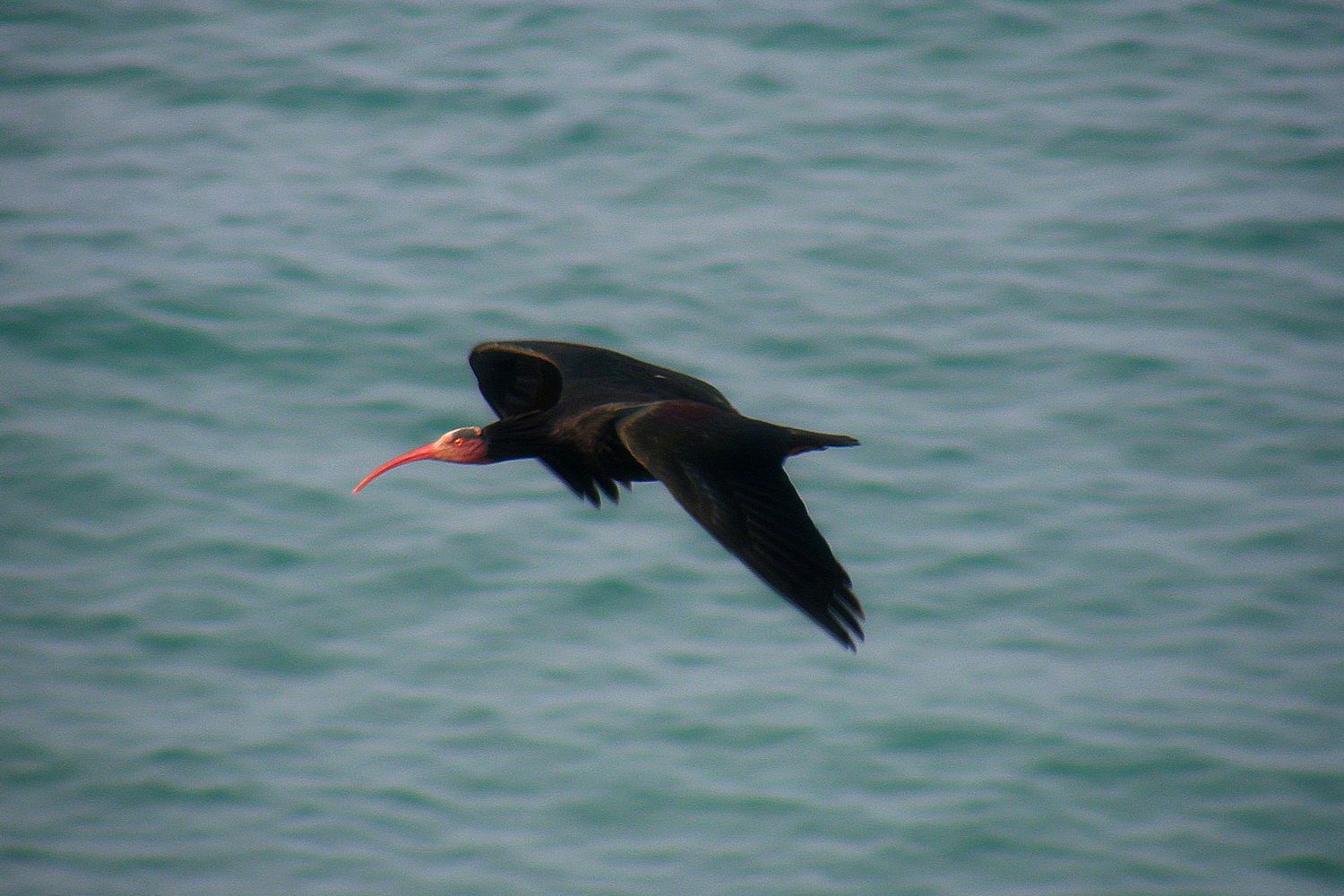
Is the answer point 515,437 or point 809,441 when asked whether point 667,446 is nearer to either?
point 809,441

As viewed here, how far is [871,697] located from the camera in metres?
11.6

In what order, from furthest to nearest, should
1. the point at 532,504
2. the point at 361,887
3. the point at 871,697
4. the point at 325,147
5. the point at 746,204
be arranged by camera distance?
the point at 325,147
the point at 746,204
the point at 532,504
the point at 871,697
the point at 361,887

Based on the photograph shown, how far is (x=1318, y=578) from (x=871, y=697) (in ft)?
9.42

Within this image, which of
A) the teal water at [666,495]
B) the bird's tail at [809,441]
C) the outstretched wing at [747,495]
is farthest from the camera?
the teal water at [666,495]

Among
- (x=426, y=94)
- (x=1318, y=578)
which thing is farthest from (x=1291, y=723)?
(x=426, y=94)

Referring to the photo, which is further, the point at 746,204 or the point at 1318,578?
the point at 746,204

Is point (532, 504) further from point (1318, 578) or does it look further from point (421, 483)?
point (1318, 578)

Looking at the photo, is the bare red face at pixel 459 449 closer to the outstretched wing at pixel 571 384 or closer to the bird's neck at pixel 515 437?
the bird's neck at pixel 515 437

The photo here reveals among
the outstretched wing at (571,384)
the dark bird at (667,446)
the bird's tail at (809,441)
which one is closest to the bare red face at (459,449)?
the dark bird at (667,446)

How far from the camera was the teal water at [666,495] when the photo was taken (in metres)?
11.1

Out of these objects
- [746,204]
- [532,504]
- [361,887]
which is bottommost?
[361,887]

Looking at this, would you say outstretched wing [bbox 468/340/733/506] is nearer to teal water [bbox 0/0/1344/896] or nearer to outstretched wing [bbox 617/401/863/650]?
outstretched wing [bbox 617/401/863/650]

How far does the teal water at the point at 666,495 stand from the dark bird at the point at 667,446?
3.69m

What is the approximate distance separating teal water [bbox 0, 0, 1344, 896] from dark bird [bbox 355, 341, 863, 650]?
369cm
